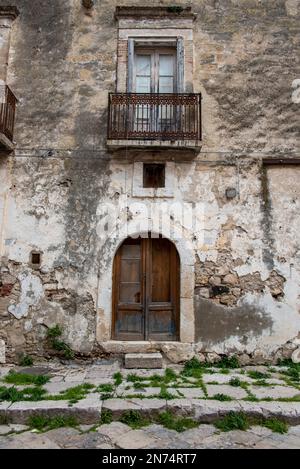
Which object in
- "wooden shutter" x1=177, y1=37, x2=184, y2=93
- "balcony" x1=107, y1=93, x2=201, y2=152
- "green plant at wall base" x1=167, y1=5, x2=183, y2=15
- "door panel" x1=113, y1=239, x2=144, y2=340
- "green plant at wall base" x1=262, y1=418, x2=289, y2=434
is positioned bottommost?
"green plant at wall base" x1=262, y1=418, x2=289, y2=434

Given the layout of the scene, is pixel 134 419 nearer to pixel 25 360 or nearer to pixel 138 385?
pixel 138 385

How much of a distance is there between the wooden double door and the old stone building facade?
0.03 m

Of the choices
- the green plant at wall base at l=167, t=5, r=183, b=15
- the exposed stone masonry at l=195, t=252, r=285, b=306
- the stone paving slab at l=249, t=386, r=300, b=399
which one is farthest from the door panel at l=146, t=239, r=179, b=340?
the green plant at wall base at l=167, t=5, r=183, b=15

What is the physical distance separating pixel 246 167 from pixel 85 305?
3.83 meters

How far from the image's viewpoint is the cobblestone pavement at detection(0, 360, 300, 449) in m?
3.87

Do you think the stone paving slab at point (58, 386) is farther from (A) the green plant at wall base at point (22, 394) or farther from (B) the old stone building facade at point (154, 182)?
(B) the old stone building facade at point (154, 182)

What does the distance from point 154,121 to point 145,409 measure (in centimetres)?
495

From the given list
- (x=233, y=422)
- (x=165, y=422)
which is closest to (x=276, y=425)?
(x=233, y=422)

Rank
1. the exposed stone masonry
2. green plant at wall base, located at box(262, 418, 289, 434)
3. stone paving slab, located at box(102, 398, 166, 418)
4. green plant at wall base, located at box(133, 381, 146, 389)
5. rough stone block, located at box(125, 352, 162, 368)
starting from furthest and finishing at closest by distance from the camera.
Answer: the exposed stone masonry → rough stone block, located at box(125, 352, 162, 368) → green plant at wall base, located at box(133, 381, 146, 389) → stone paving slab, located at box(102, 398, 166, 418) → green plant at wall base, located at box(262, 418, 289, 434)

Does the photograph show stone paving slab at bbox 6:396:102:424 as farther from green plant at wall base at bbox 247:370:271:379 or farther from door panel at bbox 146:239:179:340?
green plant at wall base at bbox 247:370:271:379

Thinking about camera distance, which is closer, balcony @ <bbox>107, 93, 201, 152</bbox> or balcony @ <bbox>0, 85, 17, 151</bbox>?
balcony @ <bbox>107, 93, 201, 152</bbox>

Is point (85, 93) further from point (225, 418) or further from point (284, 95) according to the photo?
point (225, 418)

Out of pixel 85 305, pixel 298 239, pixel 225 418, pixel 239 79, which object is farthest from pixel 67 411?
pixel 239 79

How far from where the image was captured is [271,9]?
24.5ft
